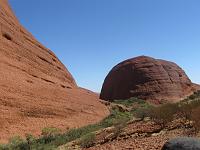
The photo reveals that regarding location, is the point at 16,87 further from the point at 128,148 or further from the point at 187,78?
the point at 187,78

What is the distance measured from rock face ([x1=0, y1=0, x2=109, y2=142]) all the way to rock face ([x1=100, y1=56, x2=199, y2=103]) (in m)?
19.9

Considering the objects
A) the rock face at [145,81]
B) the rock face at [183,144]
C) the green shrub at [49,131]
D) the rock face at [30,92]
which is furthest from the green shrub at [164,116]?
the rock face at [145,81]

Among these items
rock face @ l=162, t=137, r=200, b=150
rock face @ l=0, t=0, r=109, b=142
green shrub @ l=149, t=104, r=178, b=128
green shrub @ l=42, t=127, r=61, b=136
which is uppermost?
rock face @ l=0, t=0, r=109, b=142

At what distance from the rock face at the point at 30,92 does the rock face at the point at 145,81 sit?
19.9m

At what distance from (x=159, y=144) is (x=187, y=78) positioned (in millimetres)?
54563

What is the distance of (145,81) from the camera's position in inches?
2096

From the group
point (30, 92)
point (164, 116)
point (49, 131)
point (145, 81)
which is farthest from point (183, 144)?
point (145, 81)

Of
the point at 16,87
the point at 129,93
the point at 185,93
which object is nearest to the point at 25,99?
the point at 16,87

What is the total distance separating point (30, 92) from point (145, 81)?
31.6 meters

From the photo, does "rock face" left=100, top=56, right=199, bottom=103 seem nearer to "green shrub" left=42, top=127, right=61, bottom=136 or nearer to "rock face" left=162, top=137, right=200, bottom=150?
"green shrub" left=42, top=127, right=61, bottom=136

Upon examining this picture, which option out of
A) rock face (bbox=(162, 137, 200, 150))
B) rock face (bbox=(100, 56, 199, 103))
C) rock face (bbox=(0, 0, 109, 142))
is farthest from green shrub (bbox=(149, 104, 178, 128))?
rock face (bbox=(100, 56, 199, 103))

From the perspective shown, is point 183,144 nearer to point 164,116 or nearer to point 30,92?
point 164,116

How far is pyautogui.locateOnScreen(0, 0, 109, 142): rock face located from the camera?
20.5 m

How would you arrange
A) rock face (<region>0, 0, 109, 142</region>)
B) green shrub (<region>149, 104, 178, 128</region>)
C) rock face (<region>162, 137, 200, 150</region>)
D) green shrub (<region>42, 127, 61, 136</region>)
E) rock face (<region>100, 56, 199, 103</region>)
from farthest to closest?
rock face (<region>100, 56, 199, 103</region>) → rock face (<region>0, 0, 109, 142</region>) → green shrub (<region>42, 127, 61, 136</region>) → green shrub (<region>149, 104, 178, 128</region>) → rock face (<region>162, 137, 200, 150</region>)
